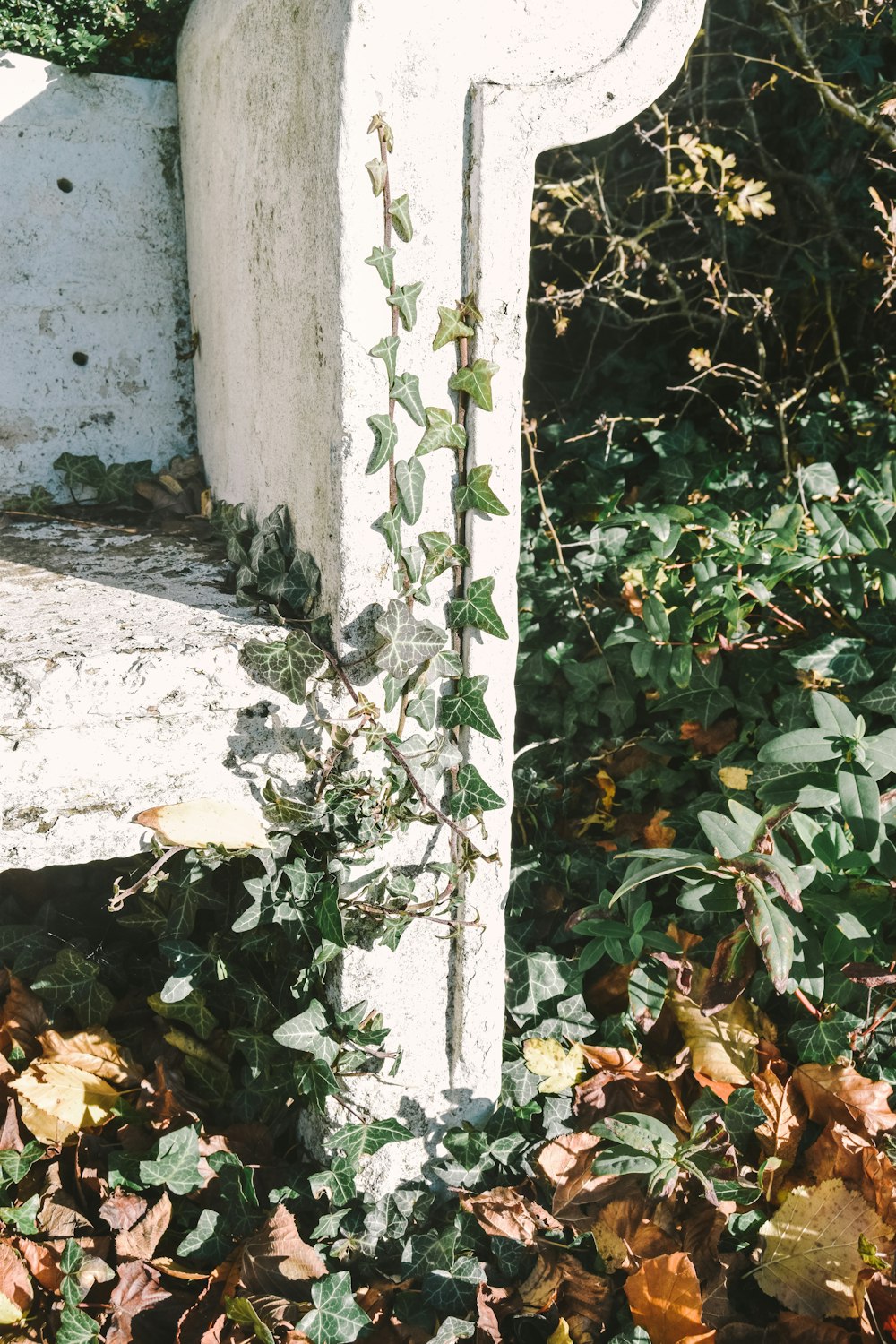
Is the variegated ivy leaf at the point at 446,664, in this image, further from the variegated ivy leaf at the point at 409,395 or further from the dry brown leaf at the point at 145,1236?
the dry brown leaf at the point at 145,1236

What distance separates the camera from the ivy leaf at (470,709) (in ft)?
5.74

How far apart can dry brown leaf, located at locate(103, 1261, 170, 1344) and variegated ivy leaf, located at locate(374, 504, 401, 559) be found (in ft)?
4.61

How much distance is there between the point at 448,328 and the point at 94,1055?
1.66 metres

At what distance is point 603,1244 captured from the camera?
75.0 inches

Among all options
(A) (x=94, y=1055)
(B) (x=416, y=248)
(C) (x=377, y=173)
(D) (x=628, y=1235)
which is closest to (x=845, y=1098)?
(D) (x=628, y=1235)

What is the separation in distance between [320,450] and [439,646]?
1.25ft

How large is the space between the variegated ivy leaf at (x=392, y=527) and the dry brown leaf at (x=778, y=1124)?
138 centimetres

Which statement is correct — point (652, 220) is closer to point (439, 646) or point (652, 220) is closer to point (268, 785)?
point (439, 646)

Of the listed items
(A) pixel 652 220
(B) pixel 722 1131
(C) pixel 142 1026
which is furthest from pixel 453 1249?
(A) pixel 652 220

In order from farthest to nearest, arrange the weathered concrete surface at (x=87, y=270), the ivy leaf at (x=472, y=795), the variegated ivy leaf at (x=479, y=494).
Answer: the weathered concrete surface at (x=87, y=270) < the ivy leaf at (x=472, y=795) < the variegated ivy leaf at (x=479, y=494)

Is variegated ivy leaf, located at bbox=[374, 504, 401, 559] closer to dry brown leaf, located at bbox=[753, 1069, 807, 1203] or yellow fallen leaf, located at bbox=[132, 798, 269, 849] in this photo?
yellow fallen leaf, located at bbox=[132, 798, 269, 849]

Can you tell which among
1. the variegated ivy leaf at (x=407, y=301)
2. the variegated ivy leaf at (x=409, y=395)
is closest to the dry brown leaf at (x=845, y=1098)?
the variegated ivy leaf at (x=409, y=395)

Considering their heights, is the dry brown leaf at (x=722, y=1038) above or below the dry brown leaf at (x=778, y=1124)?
above

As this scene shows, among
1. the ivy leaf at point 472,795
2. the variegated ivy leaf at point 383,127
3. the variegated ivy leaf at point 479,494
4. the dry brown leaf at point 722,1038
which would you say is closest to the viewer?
the variegated ivy leaf at point 383,127
